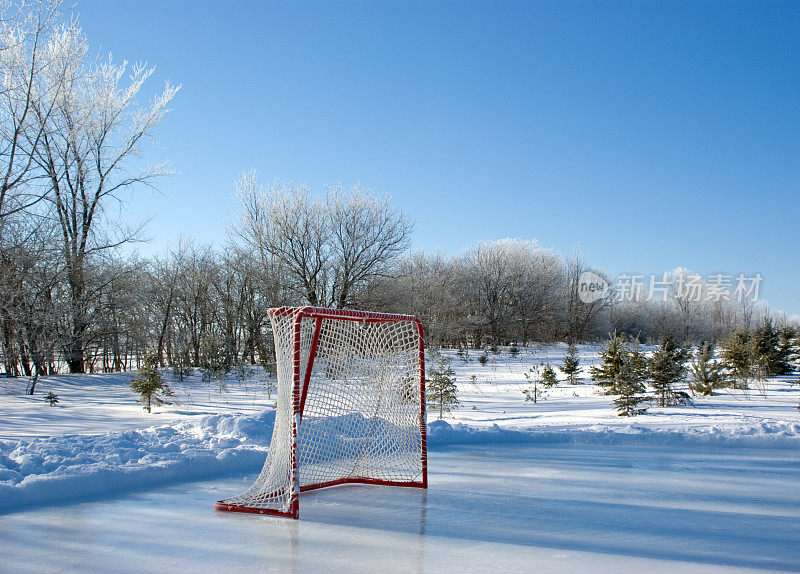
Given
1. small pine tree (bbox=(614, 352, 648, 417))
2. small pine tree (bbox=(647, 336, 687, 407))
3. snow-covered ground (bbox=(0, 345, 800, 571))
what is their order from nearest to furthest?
snow-covered ground (bbox=(0, 345, 800, 571)) → small pine tree (bbox=(614, 352, 648, 417)) → small pine tree (bbox=(647, 336, 687, 407))

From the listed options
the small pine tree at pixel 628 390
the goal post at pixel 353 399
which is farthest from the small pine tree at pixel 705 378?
the goal post at pixel 353 399

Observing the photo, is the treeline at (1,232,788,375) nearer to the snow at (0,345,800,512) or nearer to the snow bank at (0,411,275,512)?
the snow at (0,345,800,512)

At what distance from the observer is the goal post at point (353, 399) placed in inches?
192

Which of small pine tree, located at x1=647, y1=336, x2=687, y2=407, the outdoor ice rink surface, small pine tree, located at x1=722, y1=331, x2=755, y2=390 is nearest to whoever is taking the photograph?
the outdoor ice rink surface

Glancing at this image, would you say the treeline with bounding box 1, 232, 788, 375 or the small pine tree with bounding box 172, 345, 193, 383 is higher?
the treeline with bounding box 1, 232, 788, 375

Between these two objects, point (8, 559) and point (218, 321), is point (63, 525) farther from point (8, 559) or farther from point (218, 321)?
point (218, 321)

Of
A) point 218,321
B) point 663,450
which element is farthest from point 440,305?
point 663,450

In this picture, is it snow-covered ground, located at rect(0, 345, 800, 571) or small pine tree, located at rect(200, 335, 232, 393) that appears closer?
snow-covered ground, located at rect(0, 345, 800, 571)

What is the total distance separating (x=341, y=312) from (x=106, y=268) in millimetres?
14174

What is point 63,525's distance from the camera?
3852mm

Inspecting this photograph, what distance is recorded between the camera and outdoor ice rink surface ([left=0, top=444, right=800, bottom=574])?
123 inches

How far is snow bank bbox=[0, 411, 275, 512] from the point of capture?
459 centimetres

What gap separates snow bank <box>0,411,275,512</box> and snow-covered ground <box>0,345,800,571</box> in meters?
0.02

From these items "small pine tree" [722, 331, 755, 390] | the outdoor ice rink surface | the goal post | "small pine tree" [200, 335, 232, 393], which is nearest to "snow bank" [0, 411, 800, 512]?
the outdoor ice rink surface
